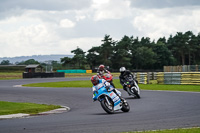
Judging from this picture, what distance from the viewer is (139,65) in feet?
381

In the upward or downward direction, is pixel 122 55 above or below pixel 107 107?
above

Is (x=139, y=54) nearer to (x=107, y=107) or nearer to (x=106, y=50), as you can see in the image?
(x=106, y=50)

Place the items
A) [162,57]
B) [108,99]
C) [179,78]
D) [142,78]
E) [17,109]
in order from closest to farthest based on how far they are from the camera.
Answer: [108,99] → [17,109] → [179,78] → [142,78] → [162,57]

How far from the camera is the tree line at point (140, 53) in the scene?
11169 cm

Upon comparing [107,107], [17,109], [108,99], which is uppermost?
[108,99]

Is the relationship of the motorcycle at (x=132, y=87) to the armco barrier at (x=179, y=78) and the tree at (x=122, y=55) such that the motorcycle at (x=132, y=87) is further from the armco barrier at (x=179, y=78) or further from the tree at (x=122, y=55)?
the tree at (x=122, y=55)

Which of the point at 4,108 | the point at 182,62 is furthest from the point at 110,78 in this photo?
the point at 182,62

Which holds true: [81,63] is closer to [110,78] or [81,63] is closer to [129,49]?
[129,49]

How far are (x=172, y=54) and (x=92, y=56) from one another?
2700 cm

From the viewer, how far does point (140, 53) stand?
370 ft

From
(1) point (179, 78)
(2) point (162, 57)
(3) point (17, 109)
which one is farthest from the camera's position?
(2) point (162, 57)

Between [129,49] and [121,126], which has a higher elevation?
[129,49]

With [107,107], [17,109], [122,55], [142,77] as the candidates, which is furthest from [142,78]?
[122,55]

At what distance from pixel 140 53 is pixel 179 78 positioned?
7903cm
